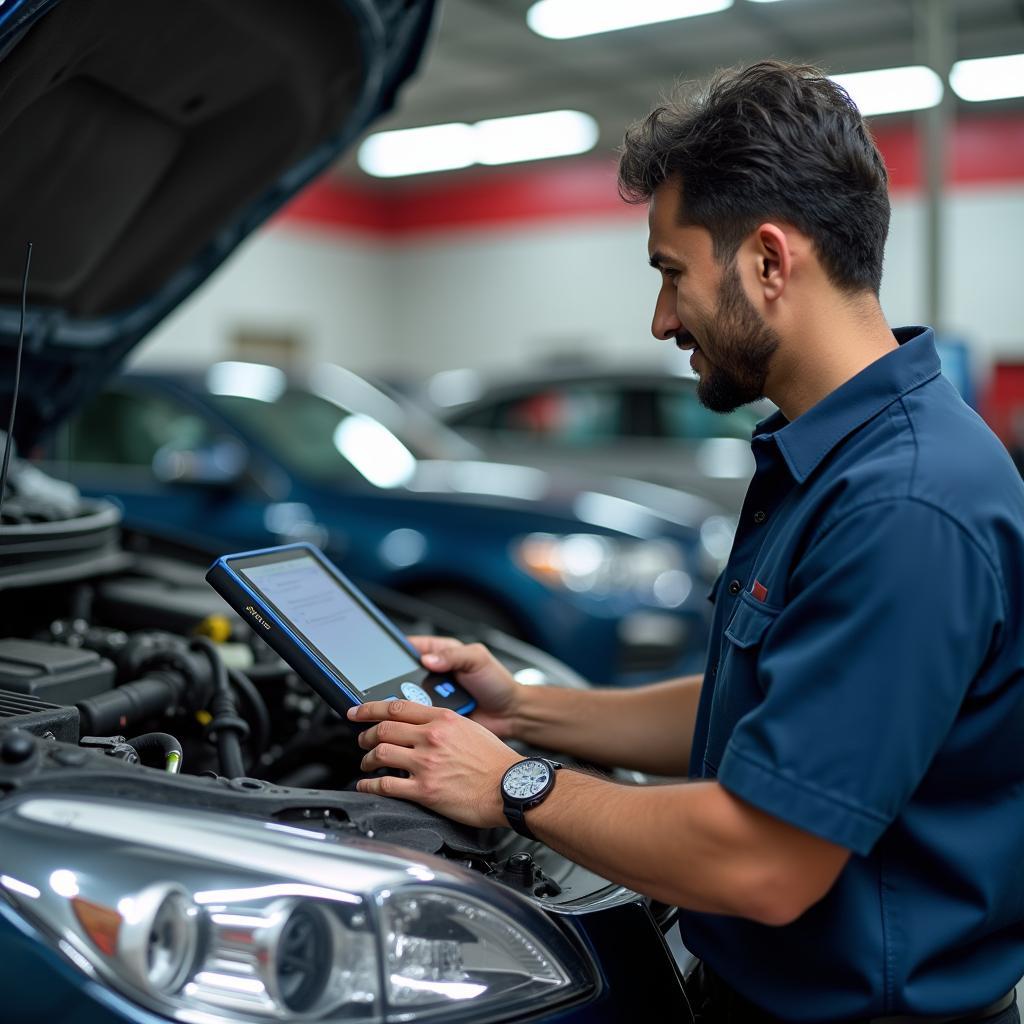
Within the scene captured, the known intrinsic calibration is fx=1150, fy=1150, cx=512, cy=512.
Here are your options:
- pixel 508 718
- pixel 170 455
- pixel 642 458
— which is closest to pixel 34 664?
pixel 508 718

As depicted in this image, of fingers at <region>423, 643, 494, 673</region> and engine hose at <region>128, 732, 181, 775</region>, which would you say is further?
fingers at <region>423, 643, 494, 673</region>

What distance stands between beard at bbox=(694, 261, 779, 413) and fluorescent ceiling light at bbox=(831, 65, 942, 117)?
1005cm

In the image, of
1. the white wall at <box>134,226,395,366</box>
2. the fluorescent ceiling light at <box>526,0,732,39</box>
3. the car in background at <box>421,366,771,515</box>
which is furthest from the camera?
the white wall at <box>134,226,395,366</box>

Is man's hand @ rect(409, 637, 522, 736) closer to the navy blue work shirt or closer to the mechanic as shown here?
the mechanic

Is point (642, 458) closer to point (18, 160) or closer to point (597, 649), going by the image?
point (597, 649)

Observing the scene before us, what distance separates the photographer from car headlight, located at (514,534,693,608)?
159 inches

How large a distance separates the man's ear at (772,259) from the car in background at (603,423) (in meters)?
5.57

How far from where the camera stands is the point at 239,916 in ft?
3.43

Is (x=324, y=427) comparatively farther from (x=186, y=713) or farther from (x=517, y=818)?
(x=517, y=818)

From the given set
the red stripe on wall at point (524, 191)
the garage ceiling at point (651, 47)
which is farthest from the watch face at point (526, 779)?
the red stripe on wall at point (524, 191)

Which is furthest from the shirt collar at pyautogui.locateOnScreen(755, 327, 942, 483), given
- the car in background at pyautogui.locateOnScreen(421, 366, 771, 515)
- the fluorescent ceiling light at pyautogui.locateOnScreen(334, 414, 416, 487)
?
the car in background at pyautogui.locateOnScreen(421, 366, 771, 515)

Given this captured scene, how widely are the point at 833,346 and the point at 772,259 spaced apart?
4.8 inches

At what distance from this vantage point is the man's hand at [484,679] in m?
1.84

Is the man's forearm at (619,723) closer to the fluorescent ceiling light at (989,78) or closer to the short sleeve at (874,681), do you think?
the short sleeve at (874,681)
